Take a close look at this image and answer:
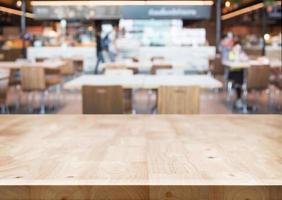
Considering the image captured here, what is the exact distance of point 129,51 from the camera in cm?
1379

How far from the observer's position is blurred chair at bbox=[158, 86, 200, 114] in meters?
4.36

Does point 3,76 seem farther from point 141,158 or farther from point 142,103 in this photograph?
point 141,158

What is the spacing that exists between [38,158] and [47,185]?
1.01 feet

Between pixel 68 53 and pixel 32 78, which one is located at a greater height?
pixel 68 53

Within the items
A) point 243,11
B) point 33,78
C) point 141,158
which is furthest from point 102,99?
point 243,11

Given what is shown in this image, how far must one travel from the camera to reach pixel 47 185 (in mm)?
1390

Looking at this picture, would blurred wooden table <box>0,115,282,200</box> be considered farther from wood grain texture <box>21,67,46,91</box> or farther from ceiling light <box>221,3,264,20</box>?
ceiling light <box>221,3,264,20</box>

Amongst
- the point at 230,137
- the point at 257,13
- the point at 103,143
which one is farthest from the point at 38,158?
the point at 257,13

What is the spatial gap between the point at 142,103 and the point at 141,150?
7880mm

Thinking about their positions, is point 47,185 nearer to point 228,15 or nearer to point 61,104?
point 61,104

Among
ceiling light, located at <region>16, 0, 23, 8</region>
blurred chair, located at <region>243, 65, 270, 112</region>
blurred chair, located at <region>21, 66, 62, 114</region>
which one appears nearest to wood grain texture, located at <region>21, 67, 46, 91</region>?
blurred chair, located at <region>21, 66, 62, 114</region>

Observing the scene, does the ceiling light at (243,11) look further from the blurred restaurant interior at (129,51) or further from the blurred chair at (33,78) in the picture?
the blurred chair at (33,78)

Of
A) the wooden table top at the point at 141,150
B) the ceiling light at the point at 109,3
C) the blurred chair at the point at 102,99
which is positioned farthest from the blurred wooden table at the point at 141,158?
the ceiling light at the point at 109,3

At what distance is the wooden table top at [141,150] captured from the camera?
146 centimetres
